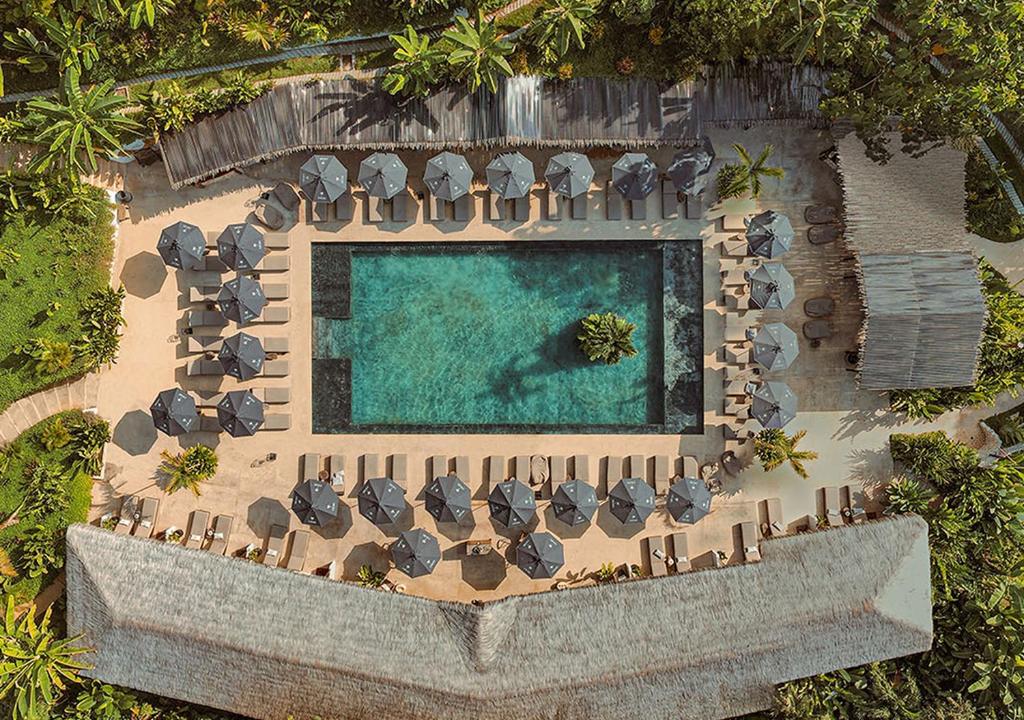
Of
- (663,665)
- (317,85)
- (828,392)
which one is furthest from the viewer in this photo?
(828,392)

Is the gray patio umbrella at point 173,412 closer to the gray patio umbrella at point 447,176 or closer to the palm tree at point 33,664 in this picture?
the palm tree at point 33,664

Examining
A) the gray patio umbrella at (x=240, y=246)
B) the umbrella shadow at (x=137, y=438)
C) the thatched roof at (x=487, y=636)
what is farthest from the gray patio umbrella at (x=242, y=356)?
the thatched roof at (x=487, y=636)

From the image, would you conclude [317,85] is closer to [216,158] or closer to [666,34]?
[216,158]

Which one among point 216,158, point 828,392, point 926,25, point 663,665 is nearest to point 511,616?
point 663,665

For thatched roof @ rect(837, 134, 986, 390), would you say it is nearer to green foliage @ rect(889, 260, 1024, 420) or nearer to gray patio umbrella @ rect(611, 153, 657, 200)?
green foliage @ rect(889, 260, 1024, 420)

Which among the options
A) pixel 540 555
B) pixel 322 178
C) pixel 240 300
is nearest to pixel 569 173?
pixel 322 178

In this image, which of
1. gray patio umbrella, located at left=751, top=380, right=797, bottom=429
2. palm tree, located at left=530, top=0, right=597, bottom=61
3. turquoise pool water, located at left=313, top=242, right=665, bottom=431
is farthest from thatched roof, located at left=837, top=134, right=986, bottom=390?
palm tree, located at left=530, top=0, right=597, bottom=61
